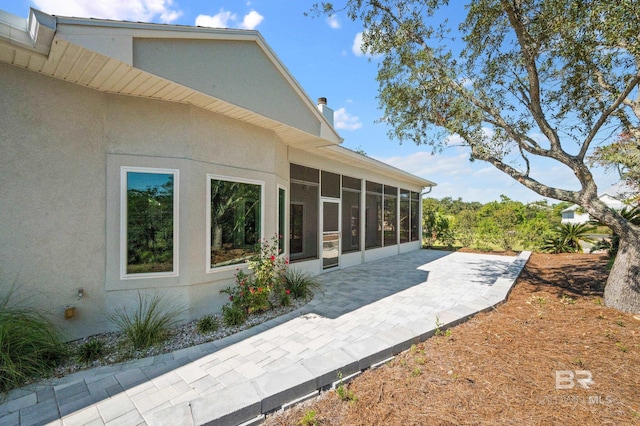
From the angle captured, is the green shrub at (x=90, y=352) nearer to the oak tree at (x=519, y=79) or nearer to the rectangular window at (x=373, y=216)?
the oak tree at (x=519, y=79)

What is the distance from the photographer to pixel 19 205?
3.58 m

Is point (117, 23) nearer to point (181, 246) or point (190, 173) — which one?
point (190, 173)

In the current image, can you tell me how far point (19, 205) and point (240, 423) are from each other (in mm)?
3873

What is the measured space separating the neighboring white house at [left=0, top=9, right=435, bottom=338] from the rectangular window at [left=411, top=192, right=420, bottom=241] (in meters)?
10.2

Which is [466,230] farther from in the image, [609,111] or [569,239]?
[609,111]

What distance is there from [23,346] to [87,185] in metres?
2.11

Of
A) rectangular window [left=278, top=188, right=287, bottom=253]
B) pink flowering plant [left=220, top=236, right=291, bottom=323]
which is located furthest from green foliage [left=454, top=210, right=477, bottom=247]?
pink flowering plant [left=220, top=236, right=291, bottom=323]

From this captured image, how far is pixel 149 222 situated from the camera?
4.40 metres

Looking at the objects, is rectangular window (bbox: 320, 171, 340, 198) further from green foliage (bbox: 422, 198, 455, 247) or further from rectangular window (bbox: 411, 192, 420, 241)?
green foliage (bbox: 422, 198, 455, 247)

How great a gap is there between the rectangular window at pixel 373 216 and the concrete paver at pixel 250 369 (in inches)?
194

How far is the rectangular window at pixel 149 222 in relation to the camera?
168 inches

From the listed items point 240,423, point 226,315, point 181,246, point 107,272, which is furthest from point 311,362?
point 107,272

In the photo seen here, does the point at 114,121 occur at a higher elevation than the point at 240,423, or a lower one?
higher

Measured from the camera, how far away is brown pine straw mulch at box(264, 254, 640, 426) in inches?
98.5
